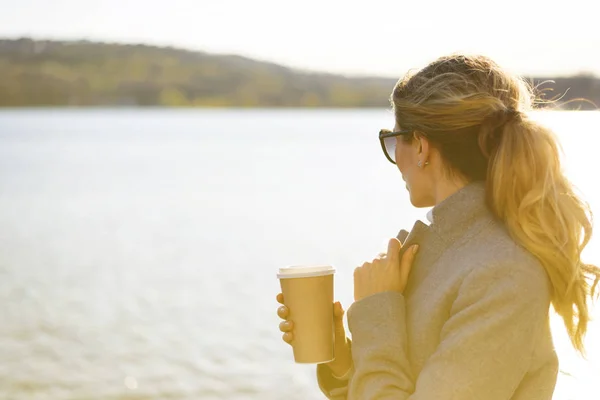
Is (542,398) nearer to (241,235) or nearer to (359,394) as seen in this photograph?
(359,394)

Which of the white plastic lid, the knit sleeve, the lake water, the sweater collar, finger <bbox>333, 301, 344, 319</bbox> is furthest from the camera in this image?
the lake water

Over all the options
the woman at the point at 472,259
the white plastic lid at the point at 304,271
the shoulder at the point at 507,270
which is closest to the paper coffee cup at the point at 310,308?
the white plastic lid at the point at 304,271

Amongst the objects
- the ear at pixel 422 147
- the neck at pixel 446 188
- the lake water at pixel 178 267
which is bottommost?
the lake water at pixel 178 267

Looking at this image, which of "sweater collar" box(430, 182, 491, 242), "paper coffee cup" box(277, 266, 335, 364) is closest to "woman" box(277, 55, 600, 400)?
"sweater collar" box(430, 182, 491, 242)

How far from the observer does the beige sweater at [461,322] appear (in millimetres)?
1850

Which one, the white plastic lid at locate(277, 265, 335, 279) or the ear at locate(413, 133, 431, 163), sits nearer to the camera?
the ear at locate(413, 133, 431, 163)

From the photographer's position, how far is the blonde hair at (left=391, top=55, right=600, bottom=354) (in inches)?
75.1

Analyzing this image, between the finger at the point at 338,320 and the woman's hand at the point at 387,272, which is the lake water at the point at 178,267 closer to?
the woman's hand at the point at 387,272

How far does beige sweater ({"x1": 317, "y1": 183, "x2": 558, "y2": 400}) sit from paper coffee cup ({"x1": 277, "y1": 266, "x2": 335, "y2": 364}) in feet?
0.41

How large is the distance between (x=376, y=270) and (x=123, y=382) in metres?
6.51

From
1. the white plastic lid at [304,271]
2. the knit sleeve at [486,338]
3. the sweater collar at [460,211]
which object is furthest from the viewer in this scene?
the white plastic lid at [304,271]

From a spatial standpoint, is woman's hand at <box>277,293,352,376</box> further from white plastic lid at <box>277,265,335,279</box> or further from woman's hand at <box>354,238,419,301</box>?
woman's hand at <box>354,238,419,301</box>

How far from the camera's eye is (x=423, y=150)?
6.79 ft

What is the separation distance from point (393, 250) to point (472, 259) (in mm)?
230
